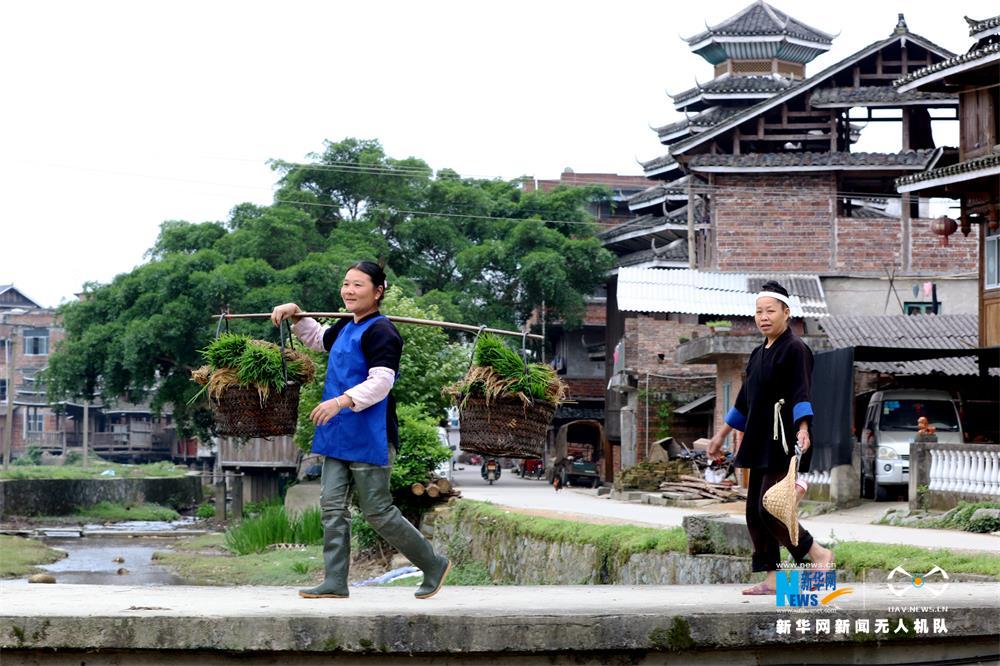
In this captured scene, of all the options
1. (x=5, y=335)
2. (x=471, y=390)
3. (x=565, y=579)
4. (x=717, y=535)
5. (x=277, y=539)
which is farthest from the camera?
(x=5, y=335)

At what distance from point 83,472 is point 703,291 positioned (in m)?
31.8

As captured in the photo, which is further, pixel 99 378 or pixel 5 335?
pixel 5 335

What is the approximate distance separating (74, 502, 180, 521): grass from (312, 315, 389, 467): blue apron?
47.4 metres

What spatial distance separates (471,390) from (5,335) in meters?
78.2

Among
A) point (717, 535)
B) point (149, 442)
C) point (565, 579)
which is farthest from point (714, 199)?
point (149, 442)

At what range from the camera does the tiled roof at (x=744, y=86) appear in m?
45.3

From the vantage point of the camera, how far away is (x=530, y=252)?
4912cm

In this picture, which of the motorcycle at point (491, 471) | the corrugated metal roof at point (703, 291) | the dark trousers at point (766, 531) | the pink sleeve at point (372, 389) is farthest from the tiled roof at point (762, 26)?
the pink sleeve at point (372, 389)

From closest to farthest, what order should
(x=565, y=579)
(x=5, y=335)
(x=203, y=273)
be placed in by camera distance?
(x=565, y=579), (x=203, y=273), (x=5, y=335)

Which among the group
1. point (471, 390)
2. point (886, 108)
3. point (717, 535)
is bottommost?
point (717, 535)

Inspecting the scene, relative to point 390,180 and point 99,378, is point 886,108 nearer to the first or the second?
point 390,180

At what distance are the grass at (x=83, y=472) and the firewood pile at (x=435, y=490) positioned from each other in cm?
3293

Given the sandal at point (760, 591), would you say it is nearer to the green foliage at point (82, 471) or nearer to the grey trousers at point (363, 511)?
the grey trousers at point (363, 511)

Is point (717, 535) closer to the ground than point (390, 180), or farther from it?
closer to the ground
